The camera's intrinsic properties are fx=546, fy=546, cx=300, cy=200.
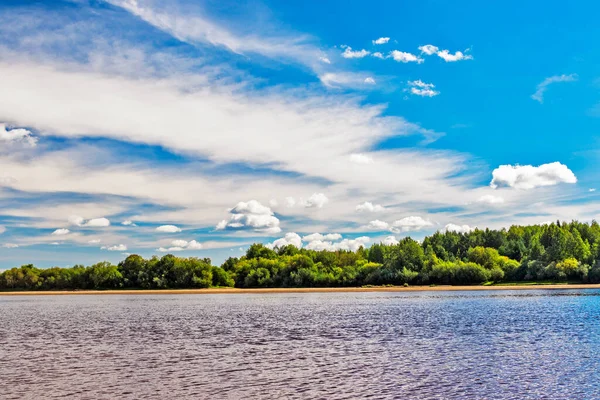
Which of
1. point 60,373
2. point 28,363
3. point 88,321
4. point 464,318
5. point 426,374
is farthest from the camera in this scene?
point 88,321

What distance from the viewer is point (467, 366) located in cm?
4181

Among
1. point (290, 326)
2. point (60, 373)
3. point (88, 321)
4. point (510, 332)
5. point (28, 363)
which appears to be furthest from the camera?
point (88, 321)

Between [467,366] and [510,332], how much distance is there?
2497cm

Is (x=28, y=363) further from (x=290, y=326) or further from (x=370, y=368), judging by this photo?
(x=290, y=326)

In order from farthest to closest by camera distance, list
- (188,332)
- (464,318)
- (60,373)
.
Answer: (464,318) < (188,332) < (60,373)

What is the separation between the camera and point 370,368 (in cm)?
4178

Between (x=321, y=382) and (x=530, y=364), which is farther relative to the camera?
(x=530, y=364)

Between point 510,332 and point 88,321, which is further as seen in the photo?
point 88,321

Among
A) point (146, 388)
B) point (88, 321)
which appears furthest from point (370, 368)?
point (88, 321)

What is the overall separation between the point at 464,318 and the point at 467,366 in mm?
44139

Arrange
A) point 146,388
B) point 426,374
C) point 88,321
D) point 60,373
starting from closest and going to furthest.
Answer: point 146,388 → point 426,374 → point 60,373 → point 88,321

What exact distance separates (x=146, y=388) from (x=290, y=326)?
43.3 metres

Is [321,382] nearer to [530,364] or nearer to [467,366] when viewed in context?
[467,366]

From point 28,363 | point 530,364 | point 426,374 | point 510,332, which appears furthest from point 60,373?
point 510,332
